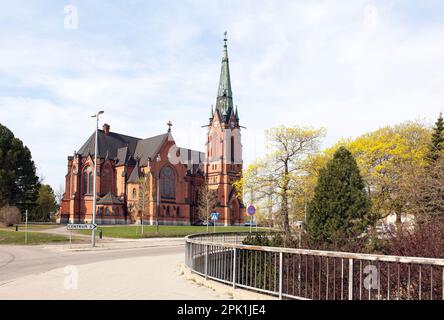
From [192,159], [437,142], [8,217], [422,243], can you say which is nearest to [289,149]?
[437,142]

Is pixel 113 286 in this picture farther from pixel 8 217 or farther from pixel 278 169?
pixel 8 217

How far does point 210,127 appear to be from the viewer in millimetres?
83750

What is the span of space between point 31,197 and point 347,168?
5969 centimetres

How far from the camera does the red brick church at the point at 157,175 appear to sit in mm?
66188

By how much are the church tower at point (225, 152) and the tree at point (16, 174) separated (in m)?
33.2

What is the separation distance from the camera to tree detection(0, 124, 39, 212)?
5944cm

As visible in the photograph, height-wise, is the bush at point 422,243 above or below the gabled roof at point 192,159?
below

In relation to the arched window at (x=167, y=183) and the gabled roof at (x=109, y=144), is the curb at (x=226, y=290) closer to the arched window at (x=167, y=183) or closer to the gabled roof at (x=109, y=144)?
the arched window at (x=167, y=183)

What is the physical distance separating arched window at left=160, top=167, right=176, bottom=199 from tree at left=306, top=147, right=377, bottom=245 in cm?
5337

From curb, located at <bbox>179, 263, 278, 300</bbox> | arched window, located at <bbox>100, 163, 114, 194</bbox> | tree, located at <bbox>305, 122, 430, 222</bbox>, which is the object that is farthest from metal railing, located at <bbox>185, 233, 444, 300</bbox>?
arched window, located at <bbox>100, 163, 114, 194</bbox>

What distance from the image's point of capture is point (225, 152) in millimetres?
80688

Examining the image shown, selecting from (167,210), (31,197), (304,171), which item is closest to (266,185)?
(304,171)

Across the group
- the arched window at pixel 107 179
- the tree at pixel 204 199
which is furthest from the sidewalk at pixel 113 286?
the arched window at pixel 107 179
